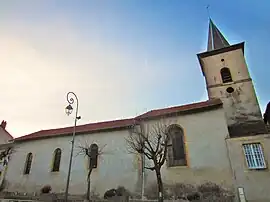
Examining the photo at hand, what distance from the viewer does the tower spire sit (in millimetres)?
23805

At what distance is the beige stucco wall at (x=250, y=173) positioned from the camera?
11.6 m

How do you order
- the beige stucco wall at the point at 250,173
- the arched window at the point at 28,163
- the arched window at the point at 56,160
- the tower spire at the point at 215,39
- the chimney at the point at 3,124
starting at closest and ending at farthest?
the beige stucco wall at the point at 250,173
the arched window at the point at 56,160
the arched window at the point at 28,163
the tower spire at the point at 215,39
the chimney at the point at 3,124

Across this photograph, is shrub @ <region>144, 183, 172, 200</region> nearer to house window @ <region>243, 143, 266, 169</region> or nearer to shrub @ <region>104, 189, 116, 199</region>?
shrub @ <region>104, 189, 116, 199</region>

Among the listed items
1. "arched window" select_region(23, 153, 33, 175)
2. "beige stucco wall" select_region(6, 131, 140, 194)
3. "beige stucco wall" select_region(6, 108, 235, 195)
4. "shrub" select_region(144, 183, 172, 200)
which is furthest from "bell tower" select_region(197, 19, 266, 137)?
"arched window" select_region(23, 153, 33, 175)

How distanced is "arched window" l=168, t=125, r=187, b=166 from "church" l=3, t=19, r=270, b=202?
0.25 feet

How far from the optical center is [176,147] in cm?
1556

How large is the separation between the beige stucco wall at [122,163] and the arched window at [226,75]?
6764mm

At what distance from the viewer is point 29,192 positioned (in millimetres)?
18688

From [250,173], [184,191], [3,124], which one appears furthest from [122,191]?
[3,124]

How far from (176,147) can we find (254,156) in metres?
5.32

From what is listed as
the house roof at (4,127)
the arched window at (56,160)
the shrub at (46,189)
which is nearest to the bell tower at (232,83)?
the arched window at (56,160)

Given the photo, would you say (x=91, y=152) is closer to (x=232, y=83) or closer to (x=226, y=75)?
(x=232, y=83)

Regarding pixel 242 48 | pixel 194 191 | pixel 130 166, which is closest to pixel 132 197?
pixel 130 166

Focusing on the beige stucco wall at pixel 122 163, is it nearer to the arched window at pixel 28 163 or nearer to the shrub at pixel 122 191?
the shrub at pixel 122 191
